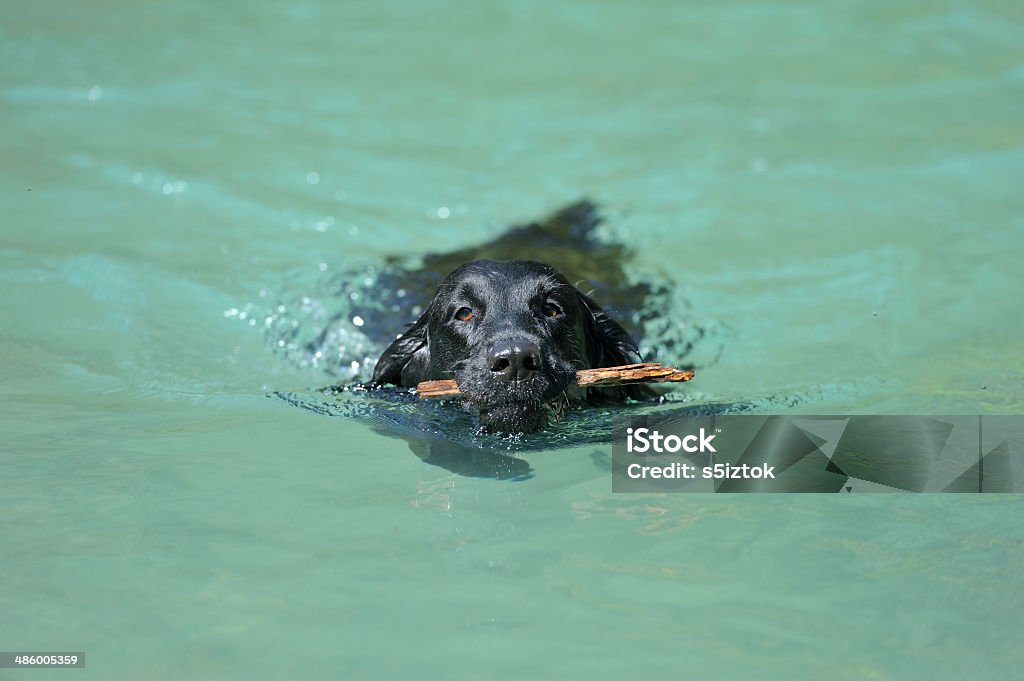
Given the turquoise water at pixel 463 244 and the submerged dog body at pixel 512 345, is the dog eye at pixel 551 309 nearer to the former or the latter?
the submerged dog body at pixel 512 345

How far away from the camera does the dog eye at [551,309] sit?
17.9 feet

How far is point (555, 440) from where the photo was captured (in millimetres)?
4945

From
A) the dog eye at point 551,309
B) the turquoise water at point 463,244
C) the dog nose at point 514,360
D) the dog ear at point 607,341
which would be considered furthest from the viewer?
the dog ear at point 607,341

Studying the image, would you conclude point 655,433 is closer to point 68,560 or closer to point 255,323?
point 68,560

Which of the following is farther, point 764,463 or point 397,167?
point 397,167

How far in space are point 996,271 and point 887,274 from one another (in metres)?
0.69

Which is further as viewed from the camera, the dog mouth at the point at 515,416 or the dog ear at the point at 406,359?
the dog ear at the point at 406,359

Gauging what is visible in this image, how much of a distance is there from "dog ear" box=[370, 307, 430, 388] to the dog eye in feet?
2.68

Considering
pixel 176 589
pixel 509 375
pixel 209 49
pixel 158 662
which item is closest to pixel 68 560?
pixel 176 589

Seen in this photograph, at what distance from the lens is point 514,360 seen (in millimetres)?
4789

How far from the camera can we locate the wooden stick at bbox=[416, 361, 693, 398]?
189 inches

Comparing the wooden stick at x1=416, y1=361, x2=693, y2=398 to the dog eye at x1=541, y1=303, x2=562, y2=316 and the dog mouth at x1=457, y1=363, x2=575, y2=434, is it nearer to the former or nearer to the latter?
the dog mouth at x1=457, y1=363, x2=575, y2=434

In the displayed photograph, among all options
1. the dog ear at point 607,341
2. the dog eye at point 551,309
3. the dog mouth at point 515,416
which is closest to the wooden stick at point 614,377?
the dog mouth at point 515,416

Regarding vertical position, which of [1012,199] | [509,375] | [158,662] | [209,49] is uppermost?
[209,49]
